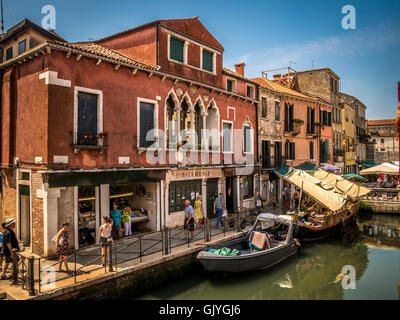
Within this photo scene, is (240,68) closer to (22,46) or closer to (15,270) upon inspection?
(22,46)

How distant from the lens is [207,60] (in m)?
15.9

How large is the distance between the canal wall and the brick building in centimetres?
256

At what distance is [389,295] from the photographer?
968 cm

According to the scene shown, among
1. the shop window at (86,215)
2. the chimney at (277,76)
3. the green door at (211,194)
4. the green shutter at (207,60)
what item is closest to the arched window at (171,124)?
the green shutter at (207,60)

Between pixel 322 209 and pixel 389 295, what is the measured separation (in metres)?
8.39

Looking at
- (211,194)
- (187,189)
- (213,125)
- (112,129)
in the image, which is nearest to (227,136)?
(213,125)

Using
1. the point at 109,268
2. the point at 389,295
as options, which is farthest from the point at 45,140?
the point at 389,295

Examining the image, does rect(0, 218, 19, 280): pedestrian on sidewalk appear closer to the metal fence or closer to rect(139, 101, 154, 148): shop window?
the metal fence

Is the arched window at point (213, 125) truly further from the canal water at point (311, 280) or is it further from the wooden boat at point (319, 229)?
the canal water at point (311, 280)

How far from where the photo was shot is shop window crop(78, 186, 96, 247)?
10.6 m

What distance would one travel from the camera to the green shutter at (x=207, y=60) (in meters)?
15.7

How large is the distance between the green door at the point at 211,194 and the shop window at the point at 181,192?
0.91 m
